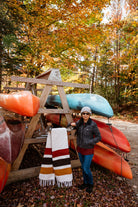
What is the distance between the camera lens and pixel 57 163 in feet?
7.50

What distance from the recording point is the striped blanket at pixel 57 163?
2.28 metres

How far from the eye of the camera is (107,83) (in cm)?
1378

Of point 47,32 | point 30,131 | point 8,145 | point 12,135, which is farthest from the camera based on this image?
point 47,32

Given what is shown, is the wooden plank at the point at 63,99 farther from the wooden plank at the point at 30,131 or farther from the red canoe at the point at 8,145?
the red canoe at the point at 8,145

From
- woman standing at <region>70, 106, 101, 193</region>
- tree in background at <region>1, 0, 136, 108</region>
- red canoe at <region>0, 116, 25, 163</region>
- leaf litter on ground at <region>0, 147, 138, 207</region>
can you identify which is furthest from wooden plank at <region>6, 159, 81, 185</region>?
tree in background at <region>1, 0, 136, 108</region>

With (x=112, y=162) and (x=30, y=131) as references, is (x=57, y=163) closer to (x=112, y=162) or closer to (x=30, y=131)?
(x=30, y=131)

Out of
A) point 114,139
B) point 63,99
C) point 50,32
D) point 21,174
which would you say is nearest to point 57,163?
point 21,174

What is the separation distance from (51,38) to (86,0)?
2.08 m

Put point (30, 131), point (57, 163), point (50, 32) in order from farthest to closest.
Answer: point (50, 32) < point (30, 131) < point (57, 163)

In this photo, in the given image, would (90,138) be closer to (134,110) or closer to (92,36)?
(92,36)

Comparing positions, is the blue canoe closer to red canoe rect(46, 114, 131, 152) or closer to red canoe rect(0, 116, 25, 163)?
red canoe rect(46, 114, 131, 152)

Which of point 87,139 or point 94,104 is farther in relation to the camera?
point 94,104

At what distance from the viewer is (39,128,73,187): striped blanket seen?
2283mm

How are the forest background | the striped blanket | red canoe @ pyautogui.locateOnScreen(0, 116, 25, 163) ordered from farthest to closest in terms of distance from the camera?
the forest background → the striped blanket → red canoe @ pyautogui.locateOnScreen(0, 116, 25, 163)
